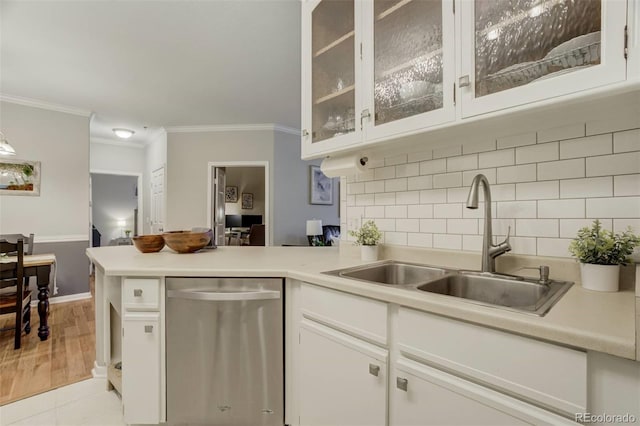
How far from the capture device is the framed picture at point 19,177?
3609 mm

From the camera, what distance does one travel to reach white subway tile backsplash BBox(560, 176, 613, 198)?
1045 mm

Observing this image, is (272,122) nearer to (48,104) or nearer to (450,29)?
(48,104)

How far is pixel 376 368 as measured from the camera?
40.3 inches

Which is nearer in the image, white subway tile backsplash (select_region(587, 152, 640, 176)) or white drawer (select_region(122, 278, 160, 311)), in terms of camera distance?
white subway tile backsplash (select_region(587, 152, 640, 176))

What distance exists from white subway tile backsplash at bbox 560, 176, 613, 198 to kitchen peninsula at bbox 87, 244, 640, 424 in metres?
0.30

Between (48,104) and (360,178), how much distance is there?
174 inches

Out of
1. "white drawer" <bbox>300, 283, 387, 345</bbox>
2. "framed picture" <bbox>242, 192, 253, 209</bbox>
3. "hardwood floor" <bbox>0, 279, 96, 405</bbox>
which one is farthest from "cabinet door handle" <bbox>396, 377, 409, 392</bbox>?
"framed picture" <bbox>242, 192, 253, 209</bbox>

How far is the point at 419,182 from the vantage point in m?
1.58

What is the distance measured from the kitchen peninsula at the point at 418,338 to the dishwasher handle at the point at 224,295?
0.26 feet

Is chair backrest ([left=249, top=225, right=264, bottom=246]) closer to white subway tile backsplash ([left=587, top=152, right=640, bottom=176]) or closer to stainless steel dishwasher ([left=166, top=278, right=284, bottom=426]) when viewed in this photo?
stainless steel dishwasher ([left=166, top=278, right=284, bottom=426])

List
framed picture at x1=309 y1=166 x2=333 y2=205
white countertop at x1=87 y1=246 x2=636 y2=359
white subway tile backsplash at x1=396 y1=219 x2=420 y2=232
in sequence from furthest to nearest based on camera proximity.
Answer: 1. framed picture at x1=309 y1=166 x2=333 y2=205
2. white subway tile backsplash at x1=396 y1=219 x2=420 y2=232
3. white countertop at x1=87 y1=246 x2=636 y2=359

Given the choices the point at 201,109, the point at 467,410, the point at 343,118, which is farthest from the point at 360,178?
the point at 201,109

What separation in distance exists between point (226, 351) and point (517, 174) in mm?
1500

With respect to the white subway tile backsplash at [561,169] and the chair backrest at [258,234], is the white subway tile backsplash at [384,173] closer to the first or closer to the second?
the white subway tile backsplash at [561,169]
